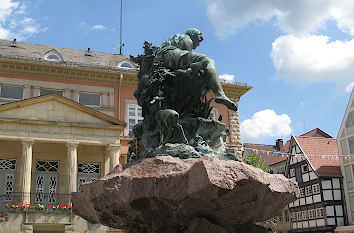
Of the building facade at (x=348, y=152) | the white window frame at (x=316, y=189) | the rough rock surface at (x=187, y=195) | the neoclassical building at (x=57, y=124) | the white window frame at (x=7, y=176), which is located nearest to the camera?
the rough rock surface at (x=187, y=195)

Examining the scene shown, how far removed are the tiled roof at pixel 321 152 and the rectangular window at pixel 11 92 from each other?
2331 cm

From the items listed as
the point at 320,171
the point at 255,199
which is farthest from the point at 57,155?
the point at 255,199

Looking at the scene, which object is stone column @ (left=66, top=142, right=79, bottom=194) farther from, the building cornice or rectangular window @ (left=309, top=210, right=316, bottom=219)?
rectangular window @ (left=309, top=210, right=316, bottom=219)

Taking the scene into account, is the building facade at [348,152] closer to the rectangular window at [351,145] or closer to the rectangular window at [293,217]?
the rectangular window at [351,145]

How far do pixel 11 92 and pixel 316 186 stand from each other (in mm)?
24998

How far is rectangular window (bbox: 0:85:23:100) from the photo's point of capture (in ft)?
104

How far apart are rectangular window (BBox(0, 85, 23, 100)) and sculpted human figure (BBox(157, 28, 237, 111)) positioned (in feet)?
89.1

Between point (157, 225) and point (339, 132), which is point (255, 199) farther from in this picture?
point (339, 132)

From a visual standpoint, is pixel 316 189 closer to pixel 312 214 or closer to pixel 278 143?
pixel 312 214

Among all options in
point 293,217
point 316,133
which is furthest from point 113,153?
point 316,133

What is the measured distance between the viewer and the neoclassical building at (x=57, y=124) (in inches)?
1001

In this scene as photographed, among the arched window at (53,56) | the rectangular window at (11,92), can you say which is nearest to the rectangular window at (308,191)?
the arched window at (53,56)

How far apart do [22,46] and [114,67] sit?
329 inches

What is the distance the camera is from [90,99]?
33781 mm
